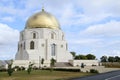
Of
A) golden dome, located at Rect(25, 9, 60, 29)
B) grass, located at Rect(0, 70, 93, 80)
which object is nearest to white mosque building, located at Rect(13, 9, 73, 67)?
golden dome, located at Rect(25, 9, 60, 29)

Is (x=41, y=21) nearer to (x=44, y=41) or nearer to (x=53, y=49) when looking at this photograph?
(x=44, y=41)

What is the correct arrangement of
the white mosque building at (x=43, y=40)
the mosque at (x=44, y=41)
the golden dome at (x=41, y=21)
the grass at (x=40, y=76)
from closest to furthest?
the grass at (x=40, y=76) < the mosque at (x=44, y=41) < the white mosque building at (x=43, y=40) < the golden dome at (x=41, y=21)


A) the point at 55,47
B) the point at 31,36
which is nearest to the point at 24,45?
the point at 31,36

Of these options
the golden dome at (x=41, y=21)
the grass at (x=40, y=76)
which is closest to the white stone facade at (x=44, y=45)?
the golden dome at (x=41, y=21)

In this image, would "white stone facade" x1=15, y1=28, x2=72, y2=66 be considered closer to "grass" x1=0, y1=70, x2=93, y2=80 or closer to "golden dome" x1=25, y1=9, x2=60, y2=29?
"golden dome" x1=25, y1=9, x2=60, y2=29

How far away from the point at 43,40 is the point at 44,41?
16.2 inches

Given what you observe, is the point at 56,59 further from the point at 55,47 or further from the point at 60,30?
the point at 60,30

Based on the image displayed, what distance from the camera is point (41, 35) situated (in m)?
79.4

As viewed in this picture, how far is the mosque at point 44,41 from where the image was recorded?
7781 centimetres

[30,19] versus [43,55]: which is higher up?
[30,19]

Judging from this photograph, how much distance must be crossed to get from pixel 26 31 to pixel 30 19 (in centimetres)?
350

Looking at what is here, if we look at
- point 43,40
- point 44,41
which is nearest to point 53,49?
point 44,41

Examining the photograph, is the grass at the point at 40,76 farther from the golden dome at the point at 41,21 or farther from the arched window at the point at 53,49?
the golden dome at the point at 41,21

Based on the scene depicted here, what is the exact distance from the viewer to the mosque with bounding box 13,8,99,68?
255ft
